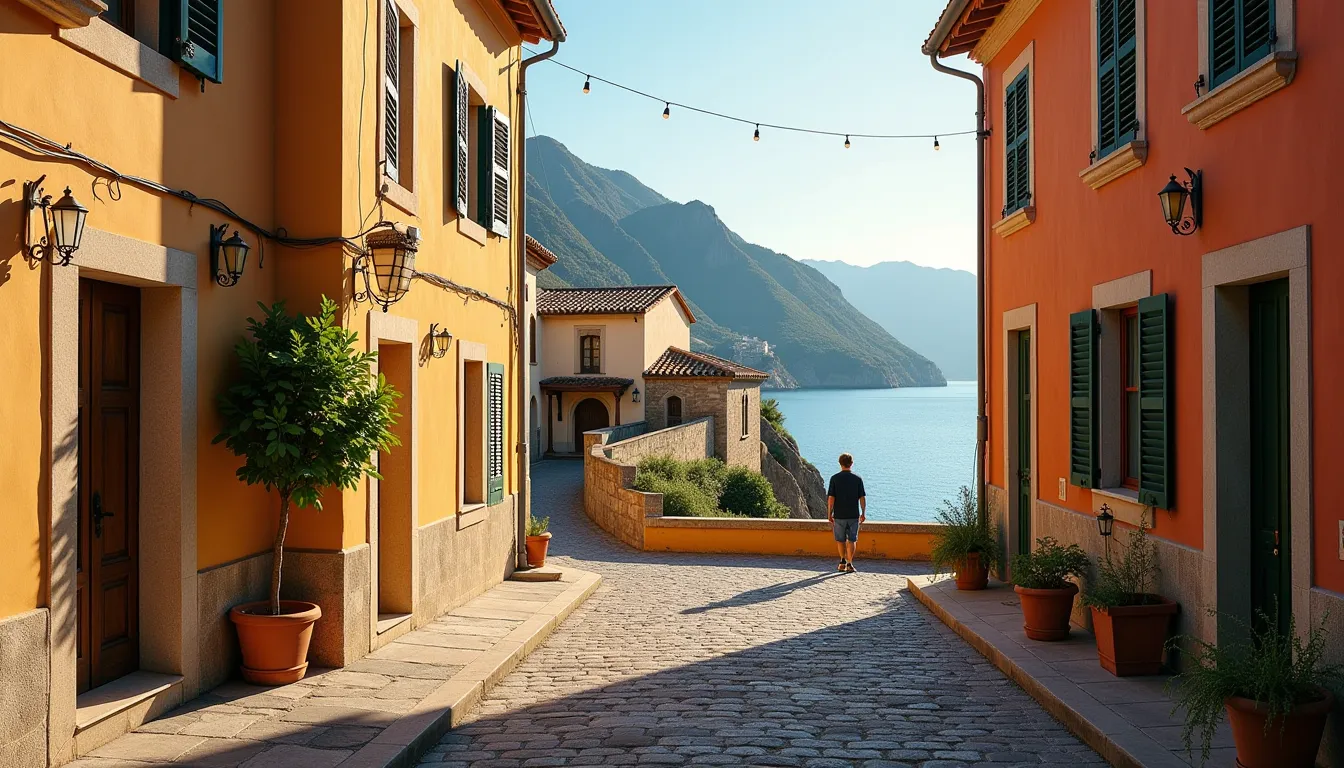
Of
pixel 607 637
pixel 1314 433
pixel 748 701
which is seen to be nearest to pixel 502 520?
pixel 607 637

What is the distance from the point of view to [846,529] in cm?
1415

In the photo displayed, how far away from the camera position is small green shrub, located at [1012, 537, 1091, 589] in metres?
8.31

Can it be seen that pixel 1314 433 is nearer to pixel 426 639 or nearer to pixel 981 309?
pixel 426 639

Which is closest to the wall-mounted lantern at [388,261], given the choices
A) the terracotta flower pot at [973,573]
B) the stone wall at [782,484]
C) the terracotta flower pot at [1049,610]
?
the terracotta flower pot at [1049,610]

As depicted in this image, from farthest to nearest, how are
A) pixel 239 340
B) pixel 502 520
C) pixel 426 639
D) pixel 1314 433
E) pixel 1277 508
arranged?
pixel 502 520 → pixel 426 639 → pixel 239 340 → pixel 1277 508 → pixel 1314 433

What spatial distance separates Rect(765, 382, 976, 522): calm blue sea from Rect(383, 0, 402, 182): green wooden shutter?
2024 cm

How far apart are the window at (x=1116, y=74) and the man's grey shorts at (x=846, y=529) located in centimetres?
687

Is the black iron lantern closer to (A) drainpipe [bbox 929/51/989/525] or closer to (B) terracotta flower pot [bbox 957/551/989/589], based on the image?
(B) terracotta flower pot [bbox 957/551/989/589]

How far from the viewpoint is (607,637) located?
31.3 feet

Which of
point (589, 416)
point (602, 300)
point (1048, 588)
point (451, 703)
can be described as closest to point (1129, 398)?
point (1048, 588)

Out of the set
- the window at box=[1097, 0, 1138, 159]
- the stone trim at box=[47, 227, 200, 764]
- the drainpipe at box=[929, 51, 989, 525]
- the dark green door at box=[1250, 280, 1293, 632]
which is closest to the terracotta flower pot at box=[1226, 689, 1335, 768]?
the dark green door at box=[1250, 280, 1293, 632]

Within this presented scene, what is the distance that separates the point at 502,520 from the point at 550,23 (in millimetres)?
5638

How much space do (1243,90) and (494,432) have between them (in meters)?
7.94

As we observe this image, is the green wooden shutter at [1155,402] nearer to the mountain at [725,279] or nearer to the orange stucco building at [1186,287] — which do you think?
the orange stucco building at [1186,287]
